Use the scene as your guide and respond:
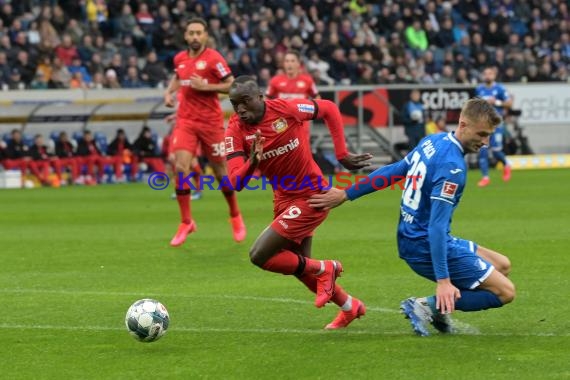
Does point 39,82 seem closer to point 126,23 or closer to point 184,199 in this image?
point 126,23

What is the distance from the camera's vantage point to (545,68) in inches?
1346

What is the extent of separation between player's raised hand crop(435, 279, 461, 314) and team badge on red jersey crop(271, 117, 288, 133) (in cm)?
207

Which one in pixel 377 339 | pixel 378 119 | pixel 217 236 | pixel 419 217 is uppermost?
pixel 419 217

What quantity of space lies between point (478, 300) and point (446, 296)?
51cm

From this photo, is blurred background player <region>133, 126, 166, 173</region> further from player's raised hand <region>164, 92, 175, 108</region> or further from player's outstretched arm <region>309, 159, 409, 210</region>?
player's outstretched arm <region>309, 159, 409, 210</region>

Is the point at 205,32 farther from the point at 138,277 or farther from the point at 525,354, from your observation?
the point at 525,354

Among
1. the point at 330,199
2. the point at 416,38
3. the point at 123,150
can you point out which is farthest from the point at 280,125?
the point at 416,38

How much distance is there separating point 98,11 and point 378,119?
803 centimetres

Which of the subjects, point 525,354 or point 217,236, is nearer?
point 525,354

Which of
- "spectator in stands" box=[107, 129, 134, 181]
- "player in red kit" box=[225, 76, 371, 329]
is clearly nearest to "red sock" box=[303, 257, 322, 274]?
"player in red kit" box=[225, 76, 371, 329]

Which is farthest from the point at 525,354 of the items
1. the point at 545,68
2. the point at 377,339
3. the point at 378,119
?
the point at 545,68

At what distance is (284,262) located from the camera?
8.49m

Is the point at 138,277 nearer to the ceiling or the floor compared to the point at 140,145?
nearer to the ceiling

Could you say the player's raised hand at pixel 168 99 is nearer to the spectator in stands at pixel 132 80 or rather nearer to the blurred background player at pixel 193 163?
the blurred background player at pixel 193 163
